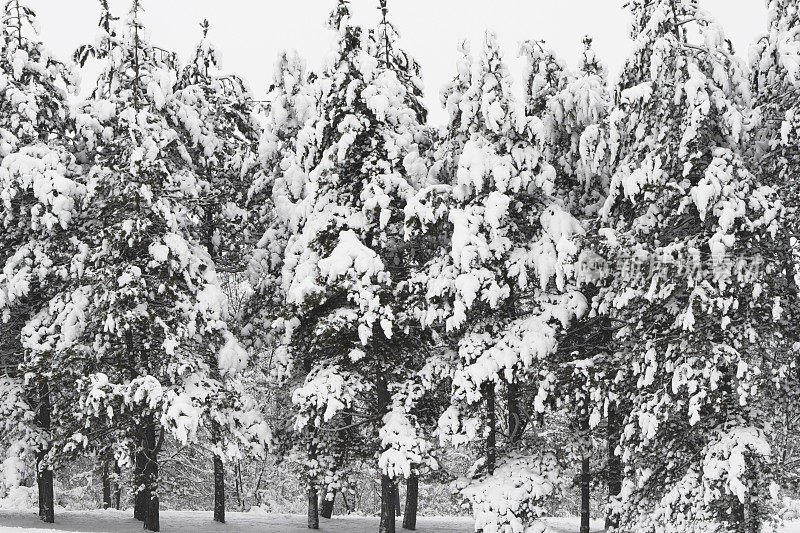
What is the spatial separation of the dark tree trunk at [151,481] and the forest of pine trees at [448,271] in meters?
0.07

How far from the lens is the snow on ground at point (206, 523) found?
19500mm

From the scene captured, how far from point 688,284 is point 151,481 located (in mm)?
13077

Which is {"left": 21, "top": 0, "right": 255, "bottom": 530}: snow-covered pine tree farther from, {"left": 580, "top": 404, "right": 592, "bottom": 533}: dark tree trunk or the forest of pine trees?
{"left": 580, "top": 404, "right": 592, "bottom": 533}: dark tree trunk

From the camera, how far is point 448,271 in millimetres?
16656

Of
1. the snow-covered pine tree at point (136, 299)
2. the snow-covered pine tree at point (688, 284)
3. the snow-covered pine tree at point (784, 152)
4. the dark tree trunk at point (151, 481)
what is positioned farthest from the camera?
the dark tree trunk at point (151, 481)

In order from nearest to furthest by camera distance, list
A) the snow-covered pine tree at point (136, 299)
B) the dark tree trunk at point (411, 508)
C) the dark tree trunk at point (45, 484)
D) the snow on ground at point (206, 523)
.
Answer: the snow-covered pine tree at point (136, 299), the snow on ground at point (206, 523), the dark tree trunk at point (45, 484), the dark tree trunk at point (411, 508)

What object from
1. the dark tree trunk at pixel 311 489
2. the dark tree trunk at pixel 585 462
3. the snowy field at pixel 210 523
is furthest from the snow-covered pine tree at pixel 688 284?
the dark tree trunk at pixel 311 489

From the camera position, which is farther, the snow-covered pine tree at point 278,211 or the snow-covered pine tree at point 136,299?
the snow-covered pine tree at point 278,211

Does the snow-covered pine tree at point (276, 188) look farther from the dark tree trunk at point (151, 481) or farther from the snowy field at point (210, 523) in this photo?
the snowy field at point (210, 523)

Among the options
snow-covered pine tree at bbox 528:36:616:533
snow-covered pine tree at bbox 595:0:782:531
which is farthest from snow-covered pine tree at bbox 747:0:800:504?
snow-covered pine tree at bbox 528:36:616:533

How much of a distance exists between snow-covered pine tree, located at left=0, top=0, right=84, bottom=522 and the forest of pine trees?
85 millimetres

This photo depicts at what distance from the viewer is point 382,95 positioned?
699 inches

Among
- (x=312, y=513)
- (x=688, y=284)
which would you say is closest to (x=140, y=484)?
(x=312, y=513)

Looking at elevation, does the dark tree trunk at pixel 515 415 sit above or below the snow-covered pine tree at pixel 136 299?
below
